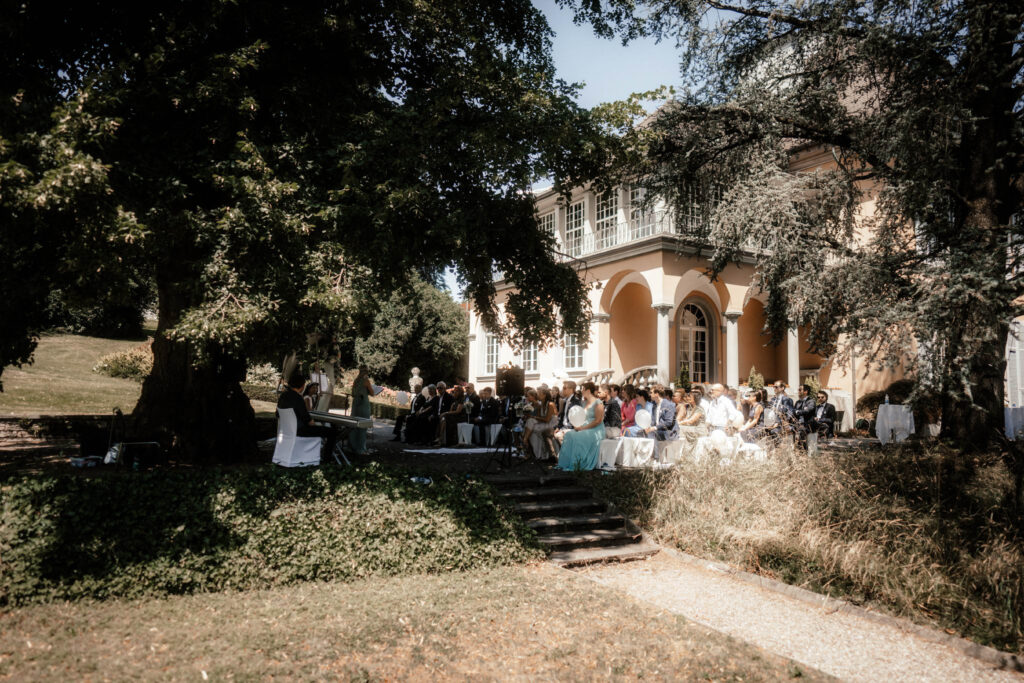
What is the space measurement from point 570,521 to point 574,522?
6 cm

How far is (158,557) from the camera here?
6.11m

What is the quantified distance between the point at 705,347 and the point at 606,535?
1676 centimetres

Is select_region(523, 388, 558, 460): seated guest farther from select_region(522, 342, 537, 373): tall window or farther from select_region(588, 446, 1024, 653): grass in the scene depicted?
select_region(522, 342, 537, 373): tall window

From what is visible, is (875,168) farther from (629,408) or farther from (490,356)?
(490,356)

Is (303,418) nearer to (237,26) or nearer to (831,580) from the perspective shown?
(237,26)

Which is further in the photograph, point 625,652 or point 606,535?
point 606,535

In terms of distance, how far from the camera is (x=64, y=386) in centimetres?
2288

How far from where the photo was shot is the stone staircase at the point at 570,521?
7.85m

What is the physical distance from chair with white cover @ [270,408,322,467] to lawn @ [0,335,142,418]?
11360 mm

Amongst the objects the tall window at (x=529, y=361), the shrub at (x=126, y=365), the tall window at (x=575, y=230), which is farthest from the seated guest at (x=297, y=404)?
the shrub at (x=126, y=365)

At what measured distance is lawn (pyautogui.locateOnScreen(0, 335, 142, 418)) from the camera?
19.2 m

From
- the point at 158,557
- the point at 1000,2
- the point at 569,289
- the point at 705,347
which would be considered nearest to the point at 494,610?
the point at 158,557

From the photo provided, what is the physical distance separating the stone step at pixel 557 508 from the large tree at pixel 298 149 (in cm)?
239

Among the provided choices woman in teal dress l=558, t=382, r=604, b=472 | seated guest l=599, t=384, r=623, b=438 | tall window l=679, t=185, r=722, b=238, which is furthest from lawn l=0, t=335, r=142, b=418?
tall window l=679, t=185, r=722, b=238
